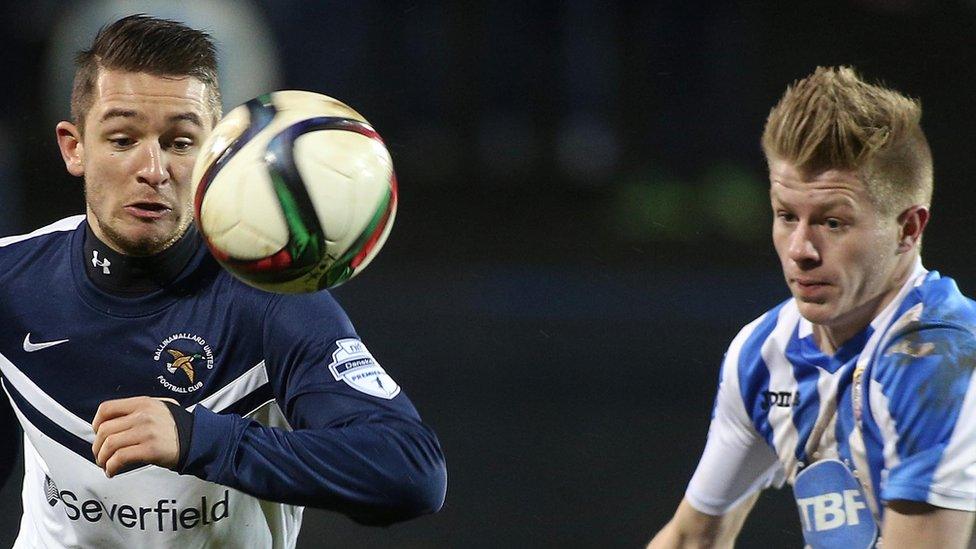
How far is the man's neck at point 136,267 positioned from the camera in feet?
10.3

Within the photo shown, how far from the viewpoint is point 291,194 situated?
280cm

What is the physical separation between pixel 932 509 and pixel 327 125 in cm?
152

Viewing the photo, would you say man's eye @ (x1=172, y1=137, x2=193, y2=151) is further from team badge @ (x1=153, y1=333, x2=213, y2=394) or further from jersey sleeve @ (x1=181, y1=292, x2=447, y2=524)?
jersey sleeve @ (x1=181, y1=292, x2=447, y2=524)

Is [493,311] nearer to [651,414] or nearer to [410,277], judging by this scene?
[410,277]

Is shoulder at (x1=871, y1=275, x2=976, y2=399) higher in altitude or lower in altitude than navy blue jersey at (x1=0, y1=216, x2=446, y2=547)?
higher

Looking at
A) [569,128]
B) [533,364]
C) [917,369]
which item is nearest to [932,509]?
[917,369]

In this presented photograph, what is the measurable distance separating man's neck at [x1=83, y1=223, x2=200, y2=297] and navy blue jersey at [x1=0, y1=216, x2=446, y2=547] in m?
0.02

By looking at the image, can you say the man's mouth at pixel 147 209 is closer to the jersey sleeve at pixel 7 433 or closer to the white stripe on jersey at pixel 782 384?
the jersey sleeve at pixel 7 433

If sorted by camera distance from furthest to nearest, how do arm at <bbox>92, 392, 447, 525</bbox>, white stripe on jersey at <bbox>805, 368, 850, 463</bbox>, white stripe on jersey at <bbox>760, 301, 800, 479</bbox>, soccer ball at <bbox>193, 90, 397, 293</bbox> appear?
white stripe on jersey at <bbox>760, 301, 800, 479</bbox>, white stripe on jersey at <bbox>805, 368, 850, 463</bbox>, soccer ball at <bbox>193, 90, 397, 293</bbox>, arm at <bbox>92, 392, 447, 525</bbox>

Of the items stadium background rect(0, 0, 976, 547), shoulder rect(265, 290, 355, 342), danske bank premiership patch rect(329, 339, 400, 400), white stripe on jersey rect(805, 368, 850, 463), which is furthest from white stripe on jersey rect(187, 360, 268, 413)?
stadium background rect(0, 0, 976, 547)

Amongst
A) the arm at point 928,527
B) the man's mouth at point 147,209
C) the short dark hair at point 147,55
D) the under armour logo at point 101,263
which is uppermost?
the short dark hair at point 147,55

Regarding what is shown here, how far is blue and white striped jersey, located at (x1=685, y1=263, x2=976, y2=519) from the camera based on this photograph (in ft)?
9.32

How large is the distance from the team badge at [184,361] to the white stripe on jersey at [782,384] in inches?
53.4

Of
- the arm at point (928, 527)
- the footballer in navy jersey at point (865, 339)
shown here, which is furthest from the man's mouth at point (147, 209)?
the arm at point (928, 527)
